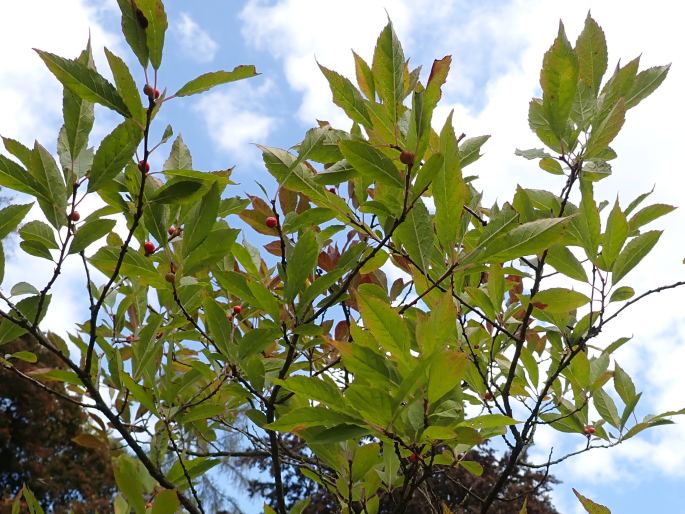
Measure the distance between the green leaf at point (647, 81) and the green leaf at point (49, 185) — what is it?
1257mm

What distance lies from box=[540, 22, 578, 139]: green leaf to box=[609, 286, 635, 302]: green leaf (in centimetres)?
49

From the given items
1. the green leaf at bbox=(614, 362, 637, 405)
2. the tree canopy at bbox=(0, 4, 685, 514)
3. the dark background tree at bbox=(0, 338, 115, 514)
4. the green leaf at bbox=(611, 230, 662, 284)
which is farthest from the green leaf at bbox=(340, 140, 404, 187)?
the dark background tree at bbox=(0, 338, 115, 514)

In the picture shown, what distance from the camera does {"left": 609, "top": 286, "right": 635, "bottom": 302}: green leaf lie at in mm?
1739

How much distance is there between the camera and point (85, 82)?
126 cm

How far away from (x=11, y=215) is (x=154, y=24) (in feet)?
2.08

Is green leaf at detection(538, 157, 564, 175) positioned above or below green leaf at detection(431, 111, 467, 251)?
above

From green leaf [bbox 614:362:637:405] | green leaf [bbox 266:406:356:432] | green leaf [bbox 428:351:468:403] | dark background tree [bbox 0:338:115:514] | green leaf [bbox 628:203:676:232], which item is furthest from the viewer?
dark background tree [bbox 0:338:115:514]

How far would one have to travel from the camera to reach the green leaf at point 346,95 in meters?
1.39

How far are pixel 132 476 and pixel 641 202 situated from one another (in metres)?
1.41

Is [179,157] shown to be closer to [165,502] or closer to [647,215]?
[165,502]

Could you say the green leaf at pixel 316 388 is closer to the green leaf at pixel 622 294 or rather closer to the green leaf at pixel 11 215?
the green leaf at pixel 11 215

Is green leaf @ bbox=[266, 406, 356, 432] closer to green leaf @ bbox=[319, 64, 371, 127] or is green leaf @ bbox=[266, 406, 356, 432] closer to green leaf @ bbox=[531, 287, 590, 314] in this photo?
green leaf @ bbox=[319, 64, 371, 127]

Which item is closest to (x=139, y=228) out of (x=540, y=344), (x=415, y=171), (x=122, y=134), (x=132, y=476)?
(x=122, y=134)

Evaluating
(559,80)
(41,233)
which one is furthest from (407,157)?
(41,233)
